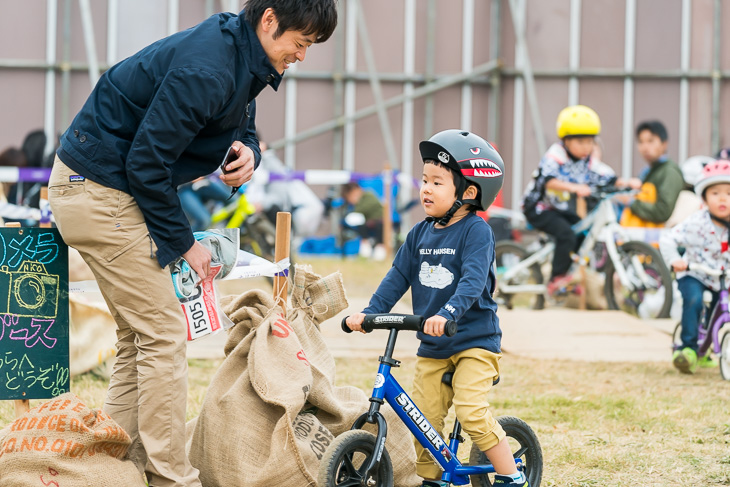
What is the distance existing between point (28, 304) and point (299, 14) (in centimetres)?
140

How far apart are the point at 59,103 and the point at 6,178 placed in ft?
12.4

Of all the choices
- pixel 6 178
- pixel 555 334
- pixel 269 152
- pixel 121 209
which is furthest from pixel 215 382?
pixel 269 152

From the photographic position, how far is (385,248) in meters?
13.5

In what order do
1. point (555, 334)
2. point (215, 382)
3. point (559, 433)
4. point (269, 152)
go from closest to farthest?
point (215, 382)
point (559, 433)
point (555, 334)
point (269, 152)

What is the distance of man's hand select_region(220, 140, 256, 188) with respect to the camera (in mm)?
3371

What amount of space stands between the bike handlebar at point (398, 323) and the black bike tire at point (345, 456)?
339mm

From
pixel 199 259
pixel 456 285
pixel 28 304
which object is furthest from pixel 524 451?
pixel 28 304

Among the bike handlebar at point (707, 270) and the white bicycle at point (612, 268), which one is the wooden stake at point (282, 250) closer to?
the bike handlebar at point (707, 270)

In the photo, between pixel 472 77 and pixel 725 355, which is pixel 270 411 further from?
pixel 472 77

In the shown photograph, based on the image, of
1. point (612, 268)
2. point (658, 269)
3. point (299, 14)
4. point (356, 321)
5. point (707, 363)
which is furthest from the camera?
point (612, 268)

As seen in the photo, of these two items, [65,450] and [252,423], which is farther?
[252,423]

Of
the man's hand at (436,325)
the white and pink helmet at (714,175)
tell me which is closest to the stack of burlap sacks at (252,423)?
the man's hand at (436,325)

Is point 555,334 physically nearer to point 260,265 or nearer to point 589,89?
point 260,265

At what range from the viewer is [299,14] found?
3.11 meters
